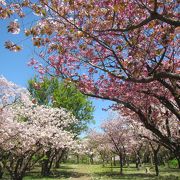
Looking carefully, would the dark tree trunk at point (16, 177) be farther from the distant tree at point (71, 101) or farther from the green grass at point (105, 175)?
the distant tree at point (71, 101)

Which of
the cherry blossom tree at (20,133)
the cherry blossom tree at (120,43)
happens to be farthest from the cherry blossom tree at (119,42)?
the cherry blossom tree at (20,133)

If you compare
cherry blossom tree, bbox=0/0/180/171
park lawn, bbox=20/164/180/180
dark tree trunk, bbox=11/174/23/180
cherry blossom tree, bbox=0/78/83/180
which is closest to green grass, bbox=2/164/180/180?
park lawn, bbox=20/164/180/180

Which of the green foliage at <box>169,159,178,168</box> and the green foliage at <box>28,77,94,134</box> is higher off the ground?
the green foliage at <box>28,77,94,134</box>

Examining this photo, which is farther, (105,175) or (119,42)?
(105,175)

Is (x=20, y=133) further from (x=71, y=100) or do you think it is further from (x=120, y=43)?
(x=71, y=100)

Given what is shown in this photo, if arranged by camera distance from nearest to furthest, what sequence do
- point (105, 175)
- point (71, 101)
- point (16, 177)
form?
point (16, 177) → point (105, 175) → point (71, 101)

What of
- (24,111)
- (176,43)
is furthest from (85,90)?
(24,111)

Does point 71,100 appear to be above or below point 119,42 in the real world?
above

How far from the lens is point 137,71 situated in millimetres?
7266

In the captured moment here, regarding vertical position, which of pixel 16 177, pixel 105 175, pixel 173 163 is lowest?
pixel 16 177

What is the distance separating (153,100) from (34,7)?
7863 millimetres

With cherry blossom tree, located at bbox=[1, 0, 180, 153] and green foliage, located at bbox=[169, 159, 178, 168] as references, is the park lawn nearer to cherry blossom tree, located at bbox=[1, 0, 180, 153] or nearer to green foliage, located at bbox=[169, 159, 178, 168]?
green foliage, located at bbox=[169, 159, 178, 168]

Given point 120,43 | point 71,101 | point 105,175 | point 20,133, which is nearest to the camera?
point 120,43

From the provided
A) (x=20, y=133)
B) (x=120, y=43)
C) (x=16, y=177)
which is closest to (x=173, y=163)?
(x=16, y=177)
